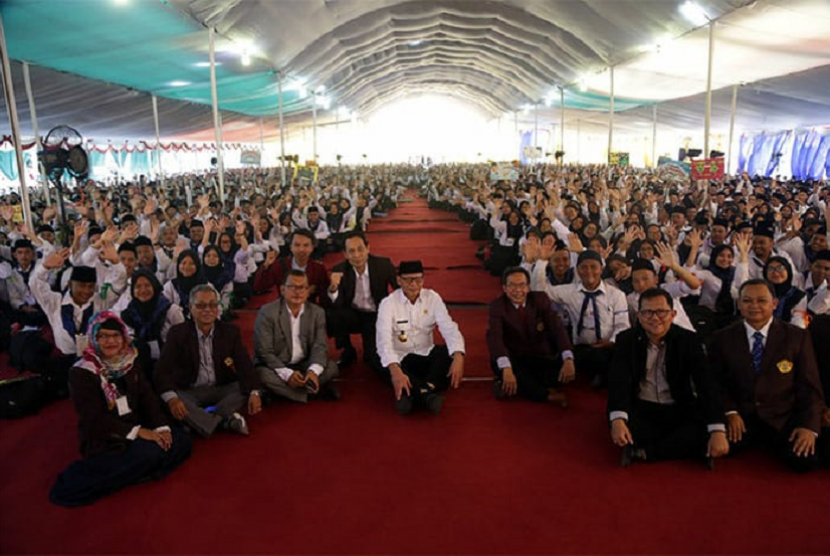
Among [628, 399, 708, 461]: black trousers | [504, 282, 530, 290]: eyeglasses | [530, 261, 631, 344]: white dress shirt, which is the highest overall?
[504, 282, 530, 290]: eyeglasses

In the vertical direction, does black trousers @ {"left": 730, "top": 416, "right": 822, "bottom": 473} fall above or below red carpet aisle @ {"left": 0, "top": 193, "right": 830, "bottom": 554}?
above

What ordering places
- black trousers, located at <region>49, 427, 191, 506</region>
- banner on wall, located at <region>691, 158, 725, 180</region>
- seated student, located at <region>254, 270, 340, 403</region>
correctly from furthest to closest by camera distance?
banner on wall, located at <region>691, 158, 725, 180</region>
seated student, located at <region>254, 270, 340, 403</region>
black trousers, located at <region>49, 427, 191, 506</region>

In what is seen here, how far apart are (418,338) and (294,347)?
92 centimetres

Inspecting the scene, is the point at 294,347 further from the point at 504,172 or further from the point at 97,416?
the point at 504,172

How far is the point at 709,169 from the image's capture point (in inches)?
417

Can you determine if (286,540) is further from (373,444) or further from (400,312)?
(400,312)

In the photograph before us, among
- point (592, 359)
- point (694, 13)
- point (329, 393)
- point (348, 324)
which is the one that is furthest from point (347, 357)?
point (694, 13)

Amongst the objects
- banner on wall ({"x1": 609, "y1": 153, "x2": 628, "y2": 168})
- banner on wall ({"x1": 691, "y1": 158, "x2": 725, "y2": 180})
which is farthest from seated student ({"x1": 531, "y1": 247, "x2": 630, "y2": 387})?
banner on wall ({"x1": 609, "y1": 153, "x2": 628, "y2": 168})

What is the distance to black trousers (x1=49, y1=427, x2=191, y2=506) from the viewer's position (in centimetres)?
318

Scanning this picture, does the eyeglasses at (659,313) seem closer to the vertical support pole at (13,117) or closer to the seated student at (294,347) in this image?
the seated student at (294,347)

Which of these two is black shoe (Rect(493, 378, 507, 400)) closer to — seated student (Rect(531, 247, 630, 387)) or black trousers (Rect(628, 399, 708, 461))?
→ seated student (Rect(531, 247, 630, 387))

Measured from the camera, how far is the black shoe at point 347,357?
5352mm

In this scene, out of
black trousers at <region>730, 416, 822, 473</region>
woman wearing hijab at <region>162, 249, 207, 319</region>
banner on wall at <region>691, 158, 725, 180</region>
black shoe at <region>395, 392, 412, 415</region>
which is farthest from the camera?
banner on wall at <region>691, 158, 725, 180</region>

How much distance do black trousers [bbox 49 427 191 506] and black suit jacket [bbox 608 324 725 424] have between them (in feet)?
8.36
